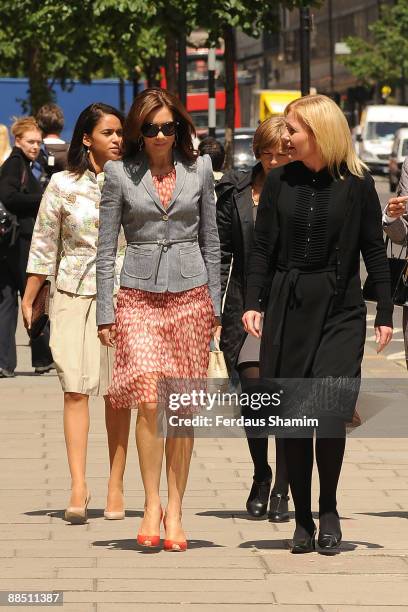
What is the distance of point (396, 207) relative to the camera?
702 cm

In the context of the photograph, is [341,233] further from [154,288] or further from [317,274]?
[154,288]

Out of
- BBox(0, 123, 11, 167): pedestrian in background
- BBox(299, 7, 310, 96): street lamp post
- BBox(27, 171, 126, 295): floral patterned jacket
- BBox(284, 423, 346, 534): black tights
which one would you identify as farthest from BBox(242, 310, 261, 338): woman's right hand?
BBox(299, 7, 310, 96): street lamp post

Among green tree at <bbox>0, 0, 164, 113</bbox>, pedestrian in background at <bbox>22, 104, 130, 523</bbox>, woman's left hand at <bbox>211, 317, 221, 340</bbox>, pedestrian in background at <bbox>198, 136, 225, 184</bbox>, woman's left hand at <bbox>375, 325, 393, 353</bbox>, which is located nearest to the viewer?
woman's left hand at <bbox>375, 325, 393, 353</bbox>

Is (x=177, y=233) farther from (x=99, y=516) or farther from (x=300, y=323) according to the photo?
(x=99, y=516)

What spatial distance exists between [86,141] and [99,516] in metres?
1.54

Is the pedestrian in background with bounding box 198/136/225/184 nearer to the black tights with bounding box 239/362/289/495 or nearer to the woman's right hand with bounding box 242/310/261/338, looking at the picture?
the black tights with bounding box 239/362/289/495

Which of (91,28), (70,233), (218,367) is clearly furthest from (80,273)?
(91,28)

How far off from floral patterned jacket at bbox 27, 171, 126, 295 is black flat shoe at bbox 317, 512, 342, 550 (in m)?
1.54

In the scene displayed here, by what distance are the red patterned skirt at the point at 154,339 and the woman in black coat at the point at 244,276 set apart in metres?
0.75

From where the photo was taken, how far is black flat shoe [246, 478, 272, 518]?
24.1 ft

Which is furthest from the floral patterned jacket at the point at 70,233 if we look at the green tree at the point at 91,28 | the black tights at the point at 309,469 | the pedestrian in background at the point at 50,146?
the green tree at the point at 91,28

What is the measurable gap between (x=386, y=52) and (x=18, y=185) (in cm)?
6253

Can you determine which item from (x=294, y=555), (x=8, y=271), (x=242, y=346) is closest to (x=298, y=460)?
(x=294, y=555)

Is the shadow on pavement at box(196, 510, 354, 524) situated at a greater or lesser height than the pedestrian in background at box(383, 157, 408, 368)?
lesser
